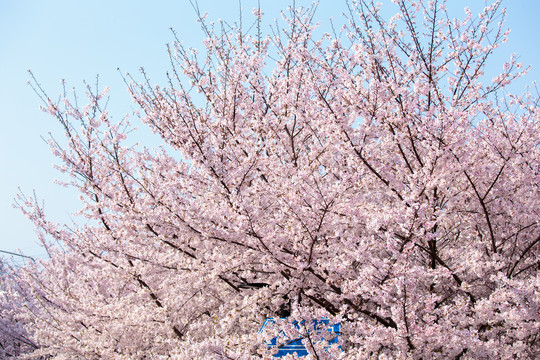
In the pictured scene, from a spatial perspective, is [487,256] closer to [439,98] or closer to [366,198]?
[366,198]

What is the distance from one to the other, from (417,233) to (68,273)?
1024cm

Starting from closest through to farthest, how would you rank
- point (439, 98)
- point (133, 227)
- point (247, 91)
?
point (439, 98) → point (133, 227) → point (247, 91)

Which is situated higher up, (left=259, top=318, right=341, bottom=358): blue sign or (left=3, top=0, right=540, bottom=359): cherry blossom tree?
(left=3, top=0, right=540, bottom=359): cherry blossom tree

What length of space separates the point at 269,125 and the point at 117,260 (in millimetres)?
3411

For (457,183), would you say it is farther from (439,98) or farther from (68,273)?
(68,273)

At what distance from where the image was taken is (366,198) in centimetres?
609

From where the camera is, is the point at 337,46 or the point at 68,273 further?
the point at 68,273

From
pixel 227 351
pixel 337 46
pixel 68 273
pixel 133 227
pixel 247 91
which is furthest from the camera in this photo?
pixel 68 273

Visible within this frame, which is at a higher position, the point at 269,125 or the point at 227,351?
the point at 269,125

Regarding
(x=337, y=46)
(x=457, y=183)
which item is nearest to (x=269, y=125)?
(x=337, y=46)

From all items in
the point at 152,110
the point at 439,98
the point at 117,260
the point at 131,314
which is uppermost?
the point at 152,110

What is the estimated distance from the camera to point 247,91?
7312mm

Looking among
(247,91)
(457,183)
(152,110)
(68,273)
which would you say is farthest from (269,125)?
(68,273)

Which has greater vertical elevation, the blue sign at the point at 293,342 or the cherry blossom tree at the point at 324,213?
the cherry blossom tree at the point at 324,213
